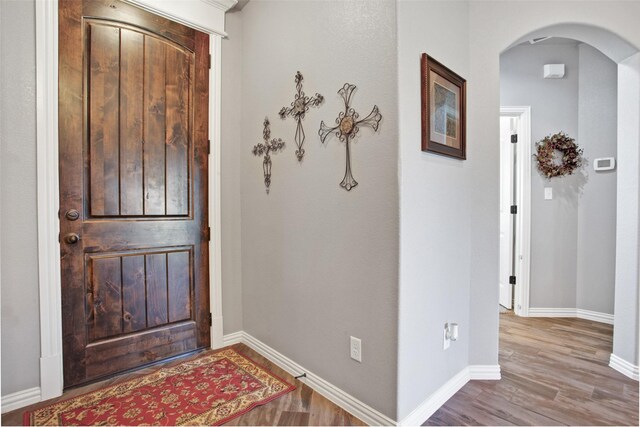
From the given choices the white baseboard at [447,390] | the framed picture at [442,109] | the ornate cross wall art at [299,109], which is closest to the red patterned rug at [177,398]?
the white baseboard at [447,390]

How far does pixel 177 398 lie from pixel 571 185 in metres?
3.81

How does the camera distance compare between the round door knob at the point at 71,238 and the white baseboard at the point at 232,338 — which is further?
the white baseboard at the point at 232,338

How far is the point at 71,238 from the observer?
1847 millimetres

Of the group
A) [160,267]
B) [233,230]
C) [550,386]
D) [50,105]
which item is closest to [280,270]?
[233,230]

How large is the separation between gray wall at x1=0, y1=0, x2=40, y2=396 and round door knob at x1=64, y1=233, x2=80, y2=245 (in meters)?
0.14

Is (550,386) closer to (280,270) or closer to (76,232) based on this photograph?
(280,270)

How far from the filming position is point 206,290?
2.42 meters

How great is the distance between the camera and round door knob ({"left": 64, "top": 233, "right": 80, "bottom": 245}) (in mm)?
1835

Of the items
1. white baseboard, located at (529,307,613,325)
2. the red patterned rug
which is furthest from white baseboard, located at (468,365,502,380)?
white baseboard, located at (529,307,613,325)

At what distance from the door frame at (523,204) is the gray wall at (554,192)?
48 mm

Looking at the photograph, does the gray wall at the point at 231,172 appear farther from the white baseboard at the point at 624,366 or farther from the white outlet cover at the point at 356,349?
the white baseboard at the point at 624,366

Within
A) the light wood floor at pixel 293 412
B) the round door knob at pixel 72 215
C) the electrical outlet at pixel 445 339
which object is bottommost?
the light wood floor at pixel 293 412

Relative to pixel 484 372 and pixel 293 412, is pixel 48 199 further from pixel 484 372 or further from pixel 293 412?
pixel 484 372

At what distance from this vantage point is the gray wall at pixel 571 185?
3.03 m
